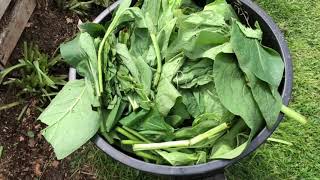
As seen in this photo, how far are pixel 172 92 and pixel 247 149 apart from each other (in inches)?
9.2

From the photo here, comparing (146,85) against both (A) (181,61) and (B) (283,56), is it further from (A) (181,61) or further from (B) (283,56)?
(B) (283,56)

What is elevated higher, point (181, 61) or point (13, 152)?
point (181, 61)

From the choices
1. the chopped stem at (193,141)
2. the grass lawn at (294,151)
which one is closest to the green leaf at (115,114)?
the chopped stem at (193,141)

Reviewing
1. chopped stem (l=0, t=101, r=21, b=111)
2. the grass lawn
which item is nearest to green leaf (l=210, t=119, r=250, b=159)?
the grass lawn

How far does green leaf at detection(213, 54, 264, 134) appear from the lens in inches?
49.5

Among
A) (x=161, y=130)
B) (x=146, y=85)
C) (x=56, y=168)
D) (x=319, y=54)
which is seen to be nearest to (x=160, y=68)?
(x=146, y=85)

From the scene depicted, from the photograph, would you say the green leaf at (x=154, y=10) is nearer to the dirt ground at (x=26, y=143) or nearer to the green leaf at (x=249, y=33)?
the green leaf at (x=249, y=33)

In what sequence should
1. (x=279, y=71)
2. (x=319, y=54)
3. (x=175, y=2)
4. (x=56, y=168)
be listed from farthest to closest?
(x=319, y=54)
(x=56, y=168)
(x=175, y=2)
(x=279, y=71)

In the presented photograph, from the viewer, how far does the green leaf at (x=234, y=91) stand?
1257 millimetres

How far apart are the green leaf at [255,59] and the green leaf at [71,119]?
38cm

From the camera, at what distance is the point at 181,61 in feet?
4.35

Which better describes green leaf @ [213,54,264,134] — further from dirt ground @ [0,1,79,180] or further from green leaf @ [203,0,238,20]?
dirt ground @ [0,1,79,180]

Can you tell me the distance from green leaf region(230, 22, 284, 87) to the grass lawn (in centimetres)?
64

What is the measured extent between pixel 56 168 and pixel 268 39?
2.89 feet
